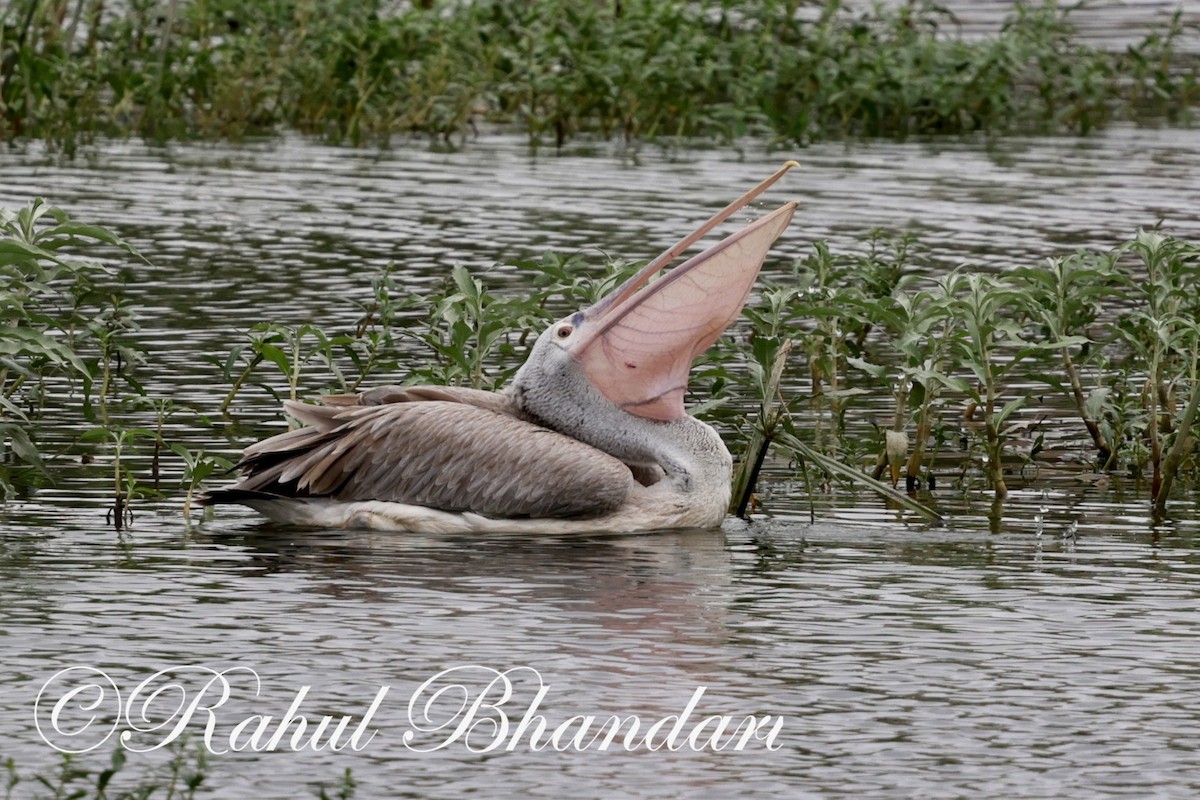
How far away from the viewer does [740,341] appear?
11617mm

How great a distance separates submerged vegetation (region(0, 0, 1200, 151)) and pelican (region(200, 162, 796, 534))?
33.8 feet

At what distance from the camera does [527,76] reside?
19.2 m

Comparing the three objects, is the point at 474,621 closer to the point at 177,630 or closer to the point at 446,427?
the point at 177,630

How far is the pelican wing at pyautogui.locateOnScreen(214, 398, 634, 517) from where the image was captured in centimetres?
786

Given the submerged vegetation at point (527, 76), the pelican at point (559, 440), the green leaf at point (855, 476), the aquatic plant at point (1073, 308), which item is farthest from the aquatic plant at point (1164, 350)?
the submerged vegetation at point (527, 76)

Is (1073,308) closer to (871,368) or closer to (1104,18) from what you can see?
(871,368)

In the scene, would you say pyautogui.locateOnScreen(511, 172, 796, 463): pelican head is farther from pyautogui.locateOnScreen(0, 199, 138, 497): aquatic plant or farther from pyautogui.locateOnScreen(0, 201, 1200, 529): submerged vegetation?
pyautogui.locateOnScreen(0, 199, 138, 497): aquatic plant

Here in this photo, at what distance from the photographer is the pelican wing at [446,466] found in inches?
310

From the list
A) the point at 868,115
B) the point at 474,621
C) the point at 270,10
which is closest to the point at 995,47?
the point at 868,115

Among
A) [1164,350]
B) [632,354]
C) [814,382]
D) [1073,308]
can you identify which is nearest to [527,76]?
[814,382]

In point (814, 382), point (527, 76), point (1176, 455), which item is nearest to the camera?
point (1176, 455)

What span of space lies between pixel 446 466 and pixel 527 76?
11.6 m

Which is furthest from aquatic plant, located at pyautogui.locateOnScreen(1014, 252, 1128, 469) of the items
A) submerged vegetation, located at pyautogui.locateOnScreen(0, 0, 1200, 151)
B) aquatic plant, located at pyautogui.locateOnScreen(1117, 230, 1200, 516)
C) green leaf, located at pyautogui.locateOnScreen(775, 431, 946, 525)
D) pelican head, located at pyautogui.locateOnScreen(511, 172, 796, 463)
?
submerged vegetation, located at pyautogui.locateOnScreen(0, 0, 1200, 151)

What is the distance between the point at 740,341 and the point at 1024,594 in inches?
180
